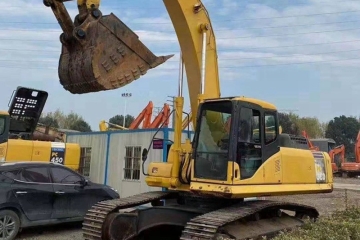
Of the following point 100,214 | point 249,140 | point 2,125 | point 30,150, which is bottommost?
point 100,214

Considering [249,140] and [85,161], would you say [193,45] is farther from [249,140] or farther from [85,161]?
[85,161]

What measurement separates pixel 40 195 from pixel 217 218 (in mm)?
4402

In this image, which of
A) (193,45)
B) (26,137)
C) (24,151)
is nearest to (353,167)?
(26,137)

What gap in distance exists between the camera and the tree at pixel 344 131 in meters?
83.3

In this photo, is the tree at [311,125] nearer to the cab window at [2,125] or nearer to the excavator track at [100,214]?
the cab window at [2,125]

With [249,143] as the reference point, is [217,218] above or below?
below

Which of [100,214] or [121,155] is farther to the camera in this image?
[121,155]

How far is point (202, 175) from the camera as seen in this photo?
280 inches

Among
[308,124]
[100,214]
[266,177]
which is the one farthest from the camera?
[308,124]

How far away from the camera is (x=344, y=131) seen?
278ft

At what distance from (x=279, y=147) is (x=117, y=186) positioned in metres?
7.37

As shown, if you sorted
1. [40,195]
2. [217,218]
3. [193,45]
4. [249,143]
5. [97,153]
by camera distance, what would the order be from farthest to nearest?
[97,153] → [40,195] → [193,45] → [249,143] → [217,218]

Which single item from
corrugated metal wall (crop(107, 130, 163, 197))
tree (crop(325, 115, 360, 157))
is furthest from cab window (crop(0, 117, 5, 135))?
tree (crop(325, 115, 360, 157))

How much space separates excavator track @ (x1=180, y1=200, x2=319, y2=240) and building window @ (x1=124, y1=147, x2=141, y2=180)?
6.11m
